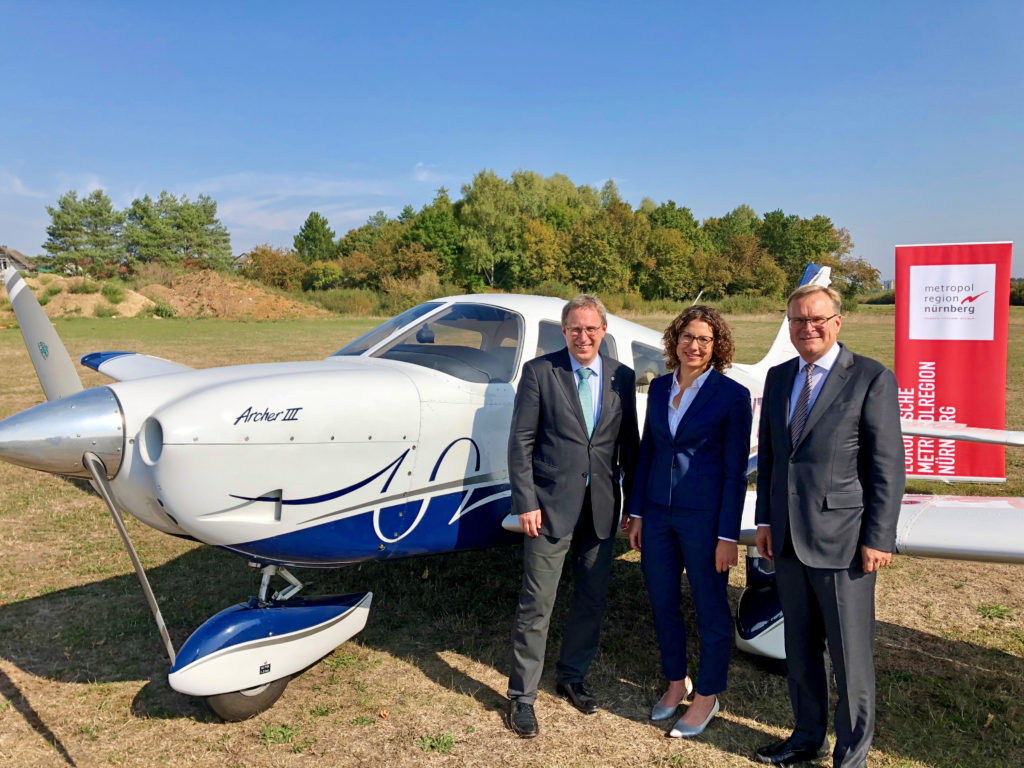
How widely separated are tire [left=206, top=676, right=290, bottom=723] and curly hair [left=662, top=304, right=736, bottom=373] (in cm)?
257

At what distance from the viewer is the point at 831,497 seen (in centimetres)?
266

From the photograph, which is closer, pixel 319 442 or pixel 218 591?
pixel 319 442

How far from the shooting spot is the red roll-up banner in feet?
24.1

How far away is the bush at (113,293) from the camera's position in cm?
3962

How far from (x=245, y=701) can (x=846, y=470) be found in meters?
2.96

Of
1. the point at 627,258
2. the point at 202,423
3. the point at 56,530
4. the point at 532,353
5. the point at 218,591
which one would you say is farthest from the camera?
the point at 627,258

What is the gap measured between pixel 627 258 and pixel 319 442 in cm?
5754

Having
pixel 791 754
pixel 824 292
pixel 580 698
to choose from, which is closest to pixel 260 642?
pixel 580 698

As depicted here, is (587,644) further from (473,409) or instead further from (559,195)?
(559,195)

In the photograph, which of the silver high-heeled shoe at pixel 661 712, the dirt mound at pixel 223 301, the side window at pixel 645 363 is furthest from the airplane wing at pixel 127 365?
the dirt mound at pixel 223 301

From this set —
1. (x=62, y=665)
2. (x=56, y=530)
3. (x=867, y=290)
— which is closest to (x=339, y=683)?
(x=62, y=665)

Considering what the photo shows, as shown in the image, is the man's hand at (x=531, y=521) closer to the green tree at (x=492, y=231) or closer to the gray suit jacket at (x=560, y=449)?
the gray suit jacket at (x=560, y=449)

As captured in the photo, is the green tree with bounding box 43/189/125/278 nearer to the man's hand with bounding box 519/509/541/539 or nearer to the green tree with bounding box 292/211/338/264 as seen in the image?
the green tree with bounding box 292/211/338/264

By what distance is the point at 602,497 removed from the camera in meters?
3.28
